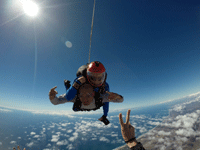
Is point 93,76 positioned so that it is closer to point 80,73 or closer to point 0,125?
point 80,73

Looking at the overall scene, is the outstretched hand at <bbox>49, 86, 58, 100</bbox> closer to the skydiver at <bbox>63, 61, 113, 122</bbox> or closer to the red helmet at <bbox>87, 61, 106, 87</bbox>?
the skydiver at <bbox>63, 61, 113, 122</bbox>

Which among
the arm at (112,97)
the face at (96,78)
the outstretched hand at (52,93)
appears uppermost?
the face at (96,78)

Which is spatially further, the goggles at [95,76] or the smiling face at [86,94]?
the smiling face at [86,94]

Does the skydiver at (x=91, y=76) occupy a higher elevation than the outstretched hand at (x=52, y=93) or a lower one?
higher

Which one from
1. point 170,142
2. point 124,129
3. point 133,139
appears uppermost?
point 124,129

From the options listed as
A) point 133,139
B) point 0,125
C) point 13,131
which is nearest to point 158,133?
point 133,139

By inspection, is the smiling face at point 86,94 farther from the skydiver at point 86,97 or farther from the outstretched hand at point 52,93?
the outstretched hand at point 52,93

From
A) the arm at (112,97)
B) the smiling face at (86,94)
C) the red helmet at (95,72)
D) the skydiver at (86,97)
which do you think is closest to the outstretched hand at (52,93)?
the skydiver at (86,97)

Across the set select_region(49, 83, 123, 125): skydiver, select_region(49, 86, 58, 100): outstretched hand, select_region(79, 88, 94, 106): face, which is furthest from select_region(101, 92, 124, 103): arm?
select_region(49, 86, 58, 100): outstretched hand
